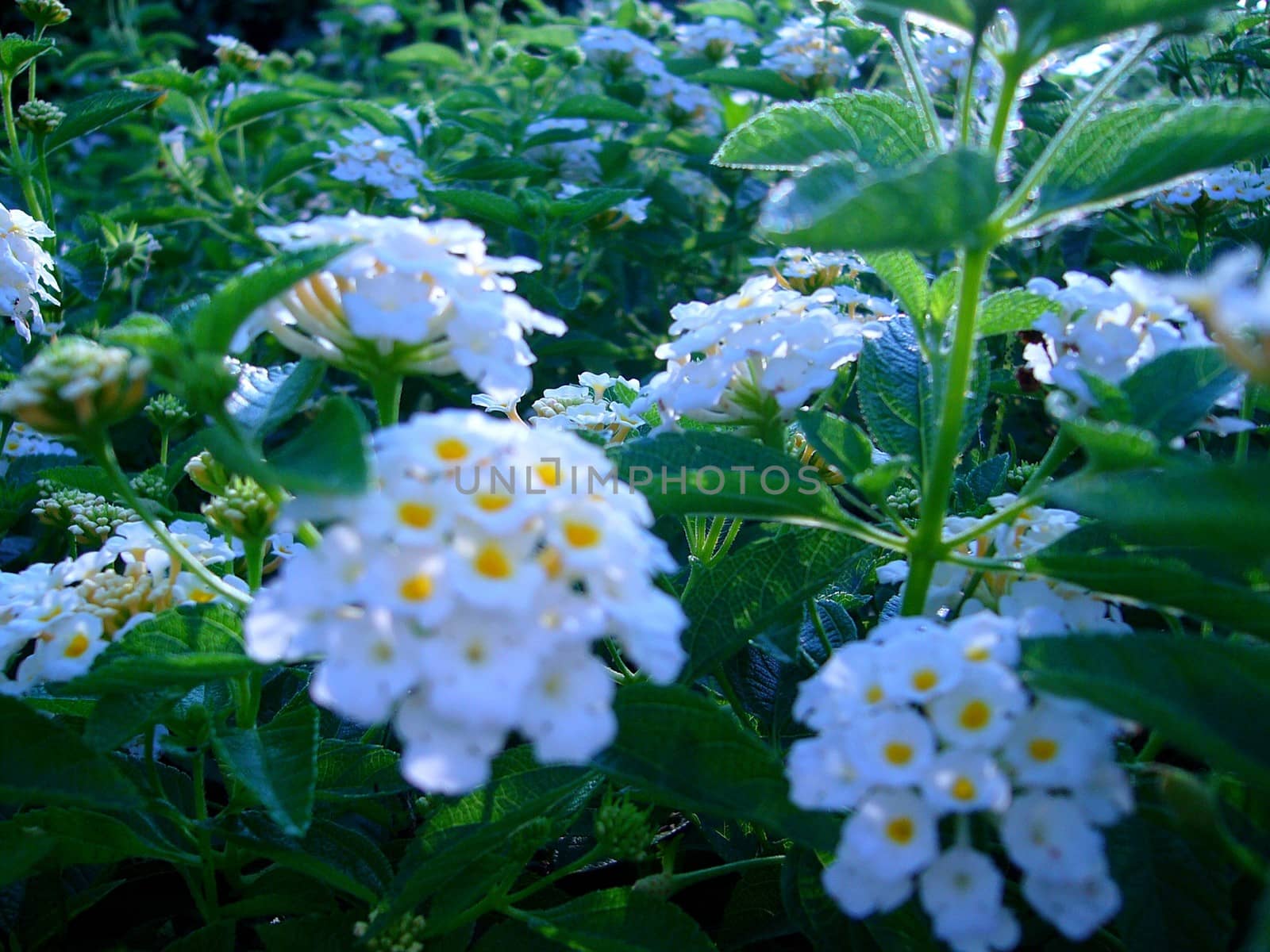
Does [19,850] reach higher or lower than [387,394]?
lower

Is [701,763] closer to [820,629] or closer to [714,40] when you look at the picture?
[820,629]

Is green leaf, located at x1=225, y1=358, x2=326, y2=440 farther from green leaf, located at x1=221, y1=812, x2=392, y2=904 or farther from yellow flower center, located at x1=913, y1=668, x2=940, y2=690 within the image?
yellow flower center, located at x1=913, y1=668, x2=940, y2=690

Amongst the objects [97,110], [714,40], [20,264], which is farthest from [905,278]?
[714,40]

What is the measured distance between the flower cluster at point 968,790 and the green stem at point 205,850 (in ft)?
1.97

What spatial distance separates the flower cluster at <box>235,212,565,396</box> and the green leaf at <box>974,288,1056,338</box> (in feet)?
1.48

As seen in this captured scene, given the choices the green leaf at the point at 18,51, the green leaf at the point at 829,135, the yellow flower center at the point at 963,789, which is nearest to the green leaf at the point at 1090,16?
the green leaf at the point at 829,135

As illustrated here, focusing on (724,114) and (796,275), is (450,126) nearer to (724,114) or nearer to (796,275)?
(724,114)

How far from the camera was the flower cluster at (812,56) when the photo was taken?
2795 mm

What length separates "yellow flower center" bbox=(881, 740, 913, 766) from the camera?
0.81 meters

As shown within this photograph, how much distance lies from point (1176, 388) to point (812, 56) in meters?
2.06

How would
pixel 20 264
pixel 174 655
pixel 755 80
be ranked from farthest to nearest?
pixel 755 80, pixel 20 264, pixel 174 655

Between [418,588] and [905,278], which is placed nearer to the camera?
[418,588]

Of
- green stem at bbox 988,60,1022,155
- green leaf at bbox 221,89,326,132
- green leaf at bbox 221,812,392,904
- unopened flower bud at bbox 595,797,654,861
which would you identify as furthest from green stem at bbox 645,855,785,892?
green leaf at bbox 221,89,326,132

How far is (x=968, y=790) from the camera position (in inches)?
31.2
